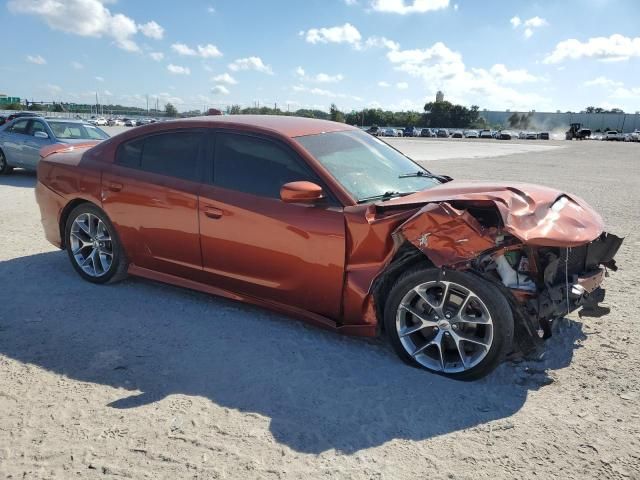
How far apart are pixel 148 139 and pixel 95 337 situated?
71.5 inches

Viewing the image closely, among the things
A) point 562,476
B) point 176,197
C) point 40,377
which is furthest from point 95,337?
point 562,476

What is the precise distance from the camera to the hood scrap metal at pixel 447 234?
3092 millimetres

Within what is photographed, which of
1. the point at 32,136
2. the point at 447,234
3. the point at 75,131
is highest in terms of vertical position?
the point at 75,131

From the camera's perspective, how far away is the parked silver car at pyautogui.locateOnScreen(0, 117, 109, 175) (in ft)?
39.7

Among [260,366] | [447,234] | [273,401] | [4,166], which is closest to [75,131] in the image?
[4,166]

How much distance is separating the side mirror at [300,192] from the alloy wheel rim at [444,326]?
898 mm

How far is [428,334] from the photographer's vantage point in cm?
343

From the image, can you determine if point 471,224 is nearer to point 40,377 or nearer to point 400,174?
point 400,174

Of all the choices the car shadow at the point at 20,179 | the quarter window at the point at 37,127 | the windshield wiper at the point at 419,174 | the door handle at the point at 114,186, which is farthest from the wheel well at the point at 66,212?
the quarter window at the point at 37,127

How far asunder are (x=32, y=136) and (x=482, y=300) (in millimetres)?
12314

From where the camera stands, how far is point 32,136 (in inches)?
482

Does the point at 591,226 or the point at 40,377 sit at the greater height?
the point at 591,226

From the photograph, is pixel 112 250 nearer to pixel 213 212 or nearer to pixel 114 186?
pixel 114 186

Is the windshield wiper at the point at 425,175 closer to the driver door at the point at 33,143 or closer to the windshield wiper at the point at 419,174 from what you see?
the windshield wiper at the point at 419,174
